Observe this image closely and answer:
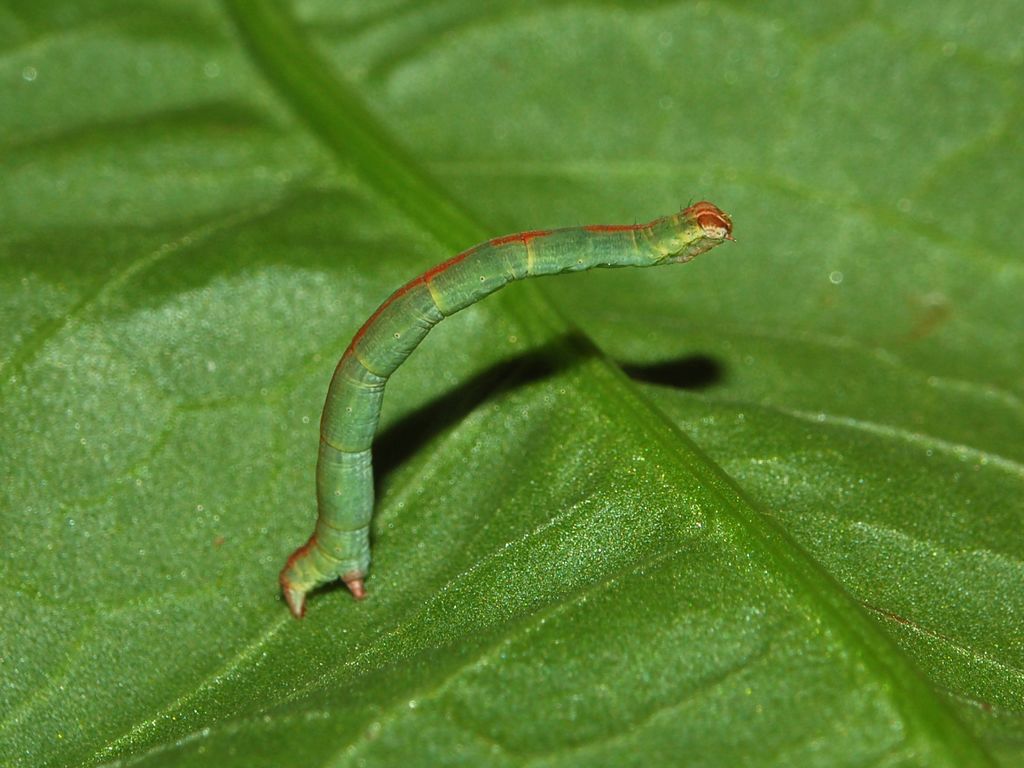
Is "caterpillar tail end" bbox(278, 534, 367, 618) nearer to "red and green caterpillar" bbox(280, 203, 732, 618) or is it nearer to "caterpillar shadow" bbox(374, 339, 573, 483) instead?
"red and green caterpillar" bbox(280, 203, 732, 618)

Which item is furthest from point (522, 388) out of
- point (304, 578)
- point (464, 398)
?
point (304, 578)

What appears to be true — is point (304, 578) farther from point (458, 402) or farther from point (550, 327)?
point (550, 327)

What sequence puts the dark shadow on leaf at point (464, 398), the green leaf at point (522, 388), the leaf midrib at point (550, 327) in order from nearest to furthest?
the leaf midrib at point (550, 327) → the green leaf at point (522, 388) → the dark shadow on leaf at point (464, 398)

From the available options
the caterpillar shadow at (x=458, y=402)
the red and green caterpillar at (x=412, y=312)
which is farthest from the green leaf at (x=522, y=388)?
the red and green caterpillar at (x=412, y=312)

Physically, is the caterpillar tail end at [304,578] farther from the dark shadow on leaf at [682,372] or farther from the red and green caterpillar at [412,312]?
the dark shadow on leaf at [682,372]

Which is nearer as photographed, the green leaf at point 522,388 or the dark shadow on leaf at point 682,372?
the green leaf at point 522,388

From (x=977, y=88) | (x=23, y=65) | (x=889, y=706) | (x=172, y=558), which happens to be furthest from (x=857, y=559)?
(x=23, y=65)

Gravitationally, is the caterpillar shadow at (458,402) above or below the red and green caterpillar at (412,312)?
below

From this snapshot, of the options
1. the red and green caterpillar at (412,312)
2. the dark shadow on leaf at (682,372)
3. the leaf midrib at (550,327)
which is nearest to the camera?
the leaf midrib at (550,327)

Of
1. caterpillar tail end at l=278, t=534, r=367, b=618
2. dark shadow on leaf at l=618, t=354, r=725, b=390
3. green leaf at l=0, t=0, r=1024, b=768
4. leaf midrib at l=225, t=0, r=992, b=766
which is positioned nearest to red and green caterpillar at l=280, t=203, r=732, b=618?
caterpillar tail end at l=278, t=534, r=367, b=618
